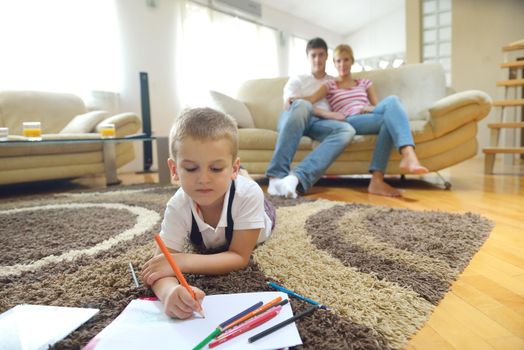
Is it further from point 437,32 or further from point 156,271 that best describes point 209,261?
point 437,32

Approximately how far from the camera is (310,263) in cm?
91

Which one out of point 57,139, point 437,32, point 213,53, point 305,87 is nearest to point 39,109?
point 57,139

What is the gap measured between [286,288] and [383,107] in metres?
1.60

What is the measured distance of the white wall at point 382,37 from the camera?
6.74 metres

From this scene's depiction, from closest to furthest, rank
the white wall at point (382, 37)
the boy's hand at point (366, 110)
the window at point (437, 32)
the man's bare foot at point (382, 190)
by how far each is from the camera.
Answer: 1. the man's bare foot at point (382, 190)
2. the boy's hand at point (366, 110)
3. the window at point (437, 32)
4. the white wall at point (382, 37)

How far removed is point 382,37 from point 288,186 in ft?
20.1

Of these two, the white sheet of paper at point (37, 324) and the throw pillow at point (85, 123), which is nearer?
the white sheet of paper at point (37, 324)

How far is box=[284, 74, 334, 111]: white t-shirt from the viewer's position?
2.36 meters

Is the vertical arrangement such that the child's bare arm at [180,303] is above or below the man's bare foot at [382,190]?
above

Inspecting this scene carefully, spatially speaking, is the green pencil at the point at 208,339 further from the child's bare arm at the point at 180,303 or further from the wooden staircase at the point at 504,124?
the wooden staircase at the point at 504,124

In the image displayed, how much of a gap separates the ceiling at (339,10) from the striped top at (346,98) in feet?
11.4

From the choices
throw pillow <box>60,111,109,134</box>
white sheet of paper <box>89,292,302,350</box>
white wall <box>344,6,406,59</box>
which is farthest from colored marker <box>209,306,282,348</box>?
white wall <box>344,6,406,59</box>

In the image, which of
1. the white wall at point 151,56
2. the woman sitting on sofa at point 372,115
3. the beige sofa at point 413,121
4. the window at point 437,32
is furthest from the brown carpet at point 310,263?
the window at point 437,32

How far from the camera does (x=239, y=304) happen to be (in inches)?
26.4
